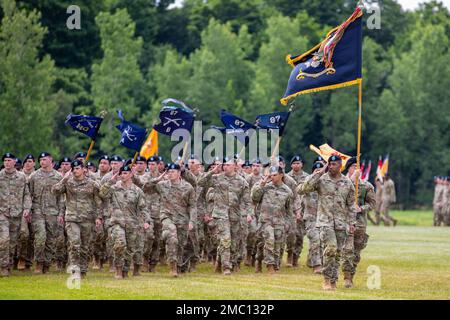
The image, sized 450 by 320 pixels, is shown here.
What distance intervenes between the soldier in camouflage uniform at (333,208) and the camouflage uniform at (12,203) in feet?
20.1

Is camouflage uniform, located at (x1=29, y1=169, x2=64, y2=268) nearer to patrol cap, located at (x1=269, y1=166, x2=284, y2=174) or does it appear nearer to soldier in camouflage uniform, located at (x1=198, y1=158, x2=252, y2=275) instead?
soldier in camouflage uniform, located at (x1=198, y1=158, x2=252, y2=275)

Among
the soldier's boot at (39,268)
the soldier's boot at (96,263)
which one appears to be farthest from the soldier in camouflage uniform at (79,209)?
the soldier's boot at (96,263)

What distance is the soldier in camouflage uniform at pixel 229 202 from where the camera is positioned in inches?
936

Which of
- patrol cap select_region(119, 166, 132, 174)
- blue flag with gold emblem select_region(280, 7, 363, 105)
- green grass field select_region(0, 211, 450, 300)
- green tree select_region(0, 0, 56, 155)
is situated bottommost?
green grass field select_region(0, 211, 450, 300)

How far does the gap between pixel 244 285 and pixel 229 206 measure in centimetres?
370

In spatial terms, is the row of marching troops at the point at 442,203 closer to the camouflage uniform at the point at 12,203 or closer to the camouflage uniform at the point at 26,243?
the camouflage uniform at the point at 26,243

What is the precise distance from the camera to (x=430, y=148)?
74875mm

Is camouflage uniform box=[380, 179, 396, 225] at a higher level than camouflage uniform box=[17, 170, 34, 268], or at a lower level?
higher

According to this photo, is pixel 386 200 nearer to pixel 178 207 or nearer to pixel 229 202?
pixel 229 202

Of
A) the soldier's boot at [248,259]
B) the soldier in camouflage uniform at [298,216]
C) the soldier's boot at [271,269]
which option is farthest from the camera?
the soldier's boot at [248,259]

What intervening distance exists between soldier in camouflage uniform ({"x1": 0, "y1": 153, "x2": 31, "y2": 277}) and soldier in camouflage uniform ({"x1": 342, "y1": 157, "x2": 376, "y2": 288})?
657cm

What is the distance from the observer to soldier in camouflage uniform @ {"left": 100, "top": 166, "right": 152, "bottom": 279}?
21719 millimetres

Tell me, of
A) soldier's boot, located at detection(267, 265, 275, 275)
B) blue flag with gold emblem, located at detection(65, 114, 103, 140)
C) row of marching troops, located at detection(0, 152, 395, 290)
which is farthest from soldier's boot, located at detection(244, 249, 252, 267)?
blue flag with gold emblem, located at detection(65, 114, 103, 140)
